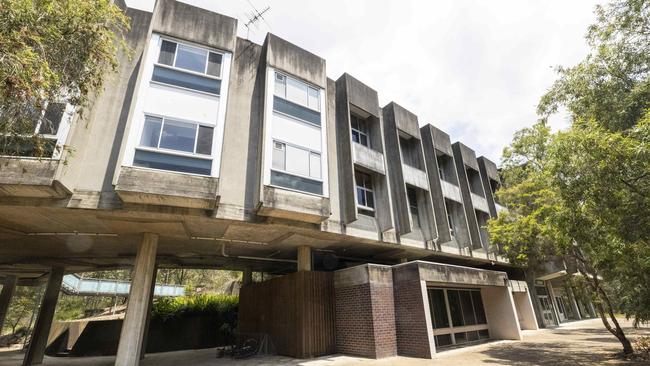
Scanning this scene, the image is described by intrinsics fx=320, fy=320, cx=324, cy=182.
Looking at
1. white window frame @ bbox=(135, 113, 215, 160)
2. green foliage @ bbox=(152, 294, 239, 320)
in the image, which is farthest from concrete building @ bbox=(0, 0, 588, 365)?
green foliage @ bbox=(152, 294, 239, 320)

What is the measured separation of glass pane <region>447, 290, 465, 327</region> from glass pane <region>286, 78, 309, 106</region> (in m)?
11.5

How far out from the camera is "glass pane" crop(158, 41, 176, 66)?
38.6ft

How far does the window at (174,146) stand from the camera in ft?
33.5

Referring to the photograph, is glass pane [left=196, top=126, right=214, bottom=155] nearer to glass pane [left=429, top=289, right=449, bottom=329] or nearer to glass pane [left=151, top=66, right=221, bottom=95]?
glass pane [left=151, top=66, right=221, bottom=95]

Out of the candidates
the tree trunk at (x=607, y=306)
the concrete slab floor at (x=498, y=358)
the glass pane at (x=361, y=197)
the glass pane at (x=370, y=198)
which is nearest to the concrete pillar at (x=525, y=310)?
the concrete slab floor at (x=498, y=358)

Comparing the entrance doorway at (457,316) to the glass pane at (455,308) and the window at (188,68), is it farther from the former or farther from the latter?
the window at (188,68)

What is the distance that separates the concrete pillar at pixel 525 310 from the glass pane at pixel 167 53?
926 inches

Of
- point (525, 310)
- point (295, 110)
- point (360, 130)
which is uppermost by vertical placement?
point (360, 130)

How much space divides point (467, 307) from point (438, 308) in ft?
8.87

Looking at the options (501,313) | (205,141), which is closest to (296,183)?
(205,141)

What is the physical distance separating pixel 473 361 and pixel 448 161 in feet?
45.2

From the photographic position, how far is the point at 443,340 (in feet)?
47.6

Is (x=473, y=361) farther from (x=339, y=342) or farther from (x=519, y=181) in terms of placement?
(x=519, y=181)

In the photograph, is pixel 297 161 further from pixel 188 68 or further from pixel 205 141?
pixel 188 68
